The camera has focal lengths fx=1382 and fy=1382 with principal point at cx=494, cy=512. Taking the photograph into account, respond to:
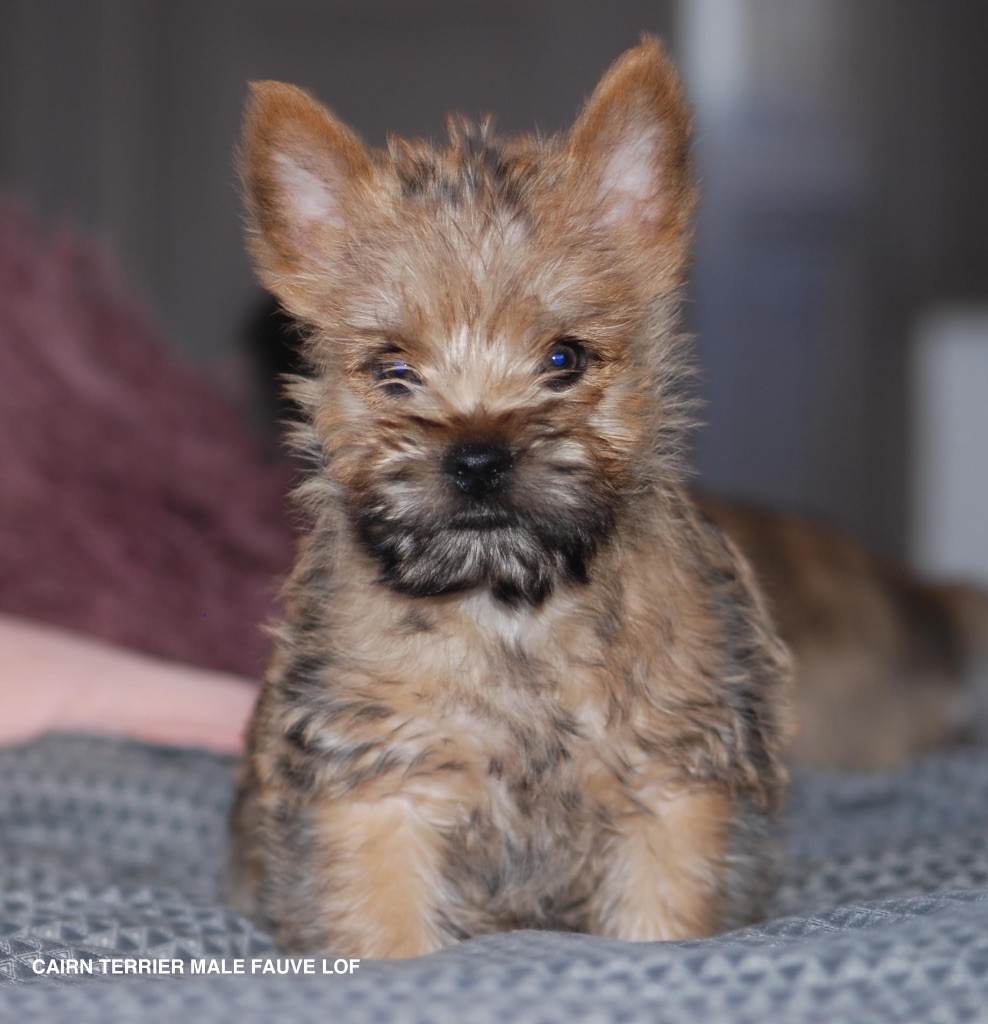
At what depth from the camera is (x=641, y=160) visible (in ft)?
5.68

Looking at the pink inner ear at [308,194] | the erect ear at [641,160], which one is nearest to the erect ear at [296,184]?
the pink inner ear at [308,194]

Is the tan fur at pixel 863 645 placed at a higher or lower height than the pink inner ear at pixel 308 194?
lower

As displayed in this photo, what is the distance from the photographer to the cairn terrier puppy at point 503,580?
159cm

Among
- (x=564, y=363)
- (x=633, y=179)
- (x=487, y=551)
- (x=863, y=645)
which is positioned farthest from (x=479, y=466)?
(x=863, y=645)

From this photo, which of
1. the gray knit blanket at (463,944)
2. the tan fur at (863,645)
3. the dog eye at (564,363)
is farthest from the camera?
the tan fur at (863,645)

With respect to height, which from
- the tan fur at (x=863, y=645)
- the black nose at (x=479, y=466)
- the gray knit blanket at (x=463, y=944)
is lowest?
the tan fur at (x=863, y=645)

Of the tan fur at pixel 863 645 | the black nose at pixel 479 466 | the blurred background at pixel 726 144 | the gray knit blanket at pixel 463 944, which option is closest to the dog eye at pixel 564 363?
the black nose at pixel 479 466

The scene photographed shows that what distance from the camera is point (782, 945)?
54.5 inches

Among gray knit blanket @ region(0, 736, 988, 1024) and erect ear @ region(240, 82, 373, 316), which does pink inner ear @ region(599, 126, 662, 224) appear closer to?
erect ear @ region(240, 82, 373, 316)

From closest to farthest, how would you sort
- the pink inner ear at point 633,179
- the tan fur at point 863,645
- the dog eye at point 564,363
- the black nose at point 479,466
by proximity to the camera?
the black nose at point 479,466
the dog eye at point 564,363
the pink inner ear at point 633,179
the tan fur at point 863,645

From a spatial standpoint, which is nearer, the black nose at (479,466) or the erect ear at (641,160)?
the black nose at (479,466)

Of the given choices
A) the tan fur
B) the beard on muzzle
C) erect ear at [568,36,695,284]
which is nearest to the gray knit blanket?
the beard on muzzle

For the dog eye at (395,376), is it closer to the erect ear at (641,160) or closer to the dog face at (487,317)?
the dog face at (487,317)

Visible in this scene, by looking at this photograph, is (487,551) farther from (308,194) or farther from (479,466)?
(308,194)
